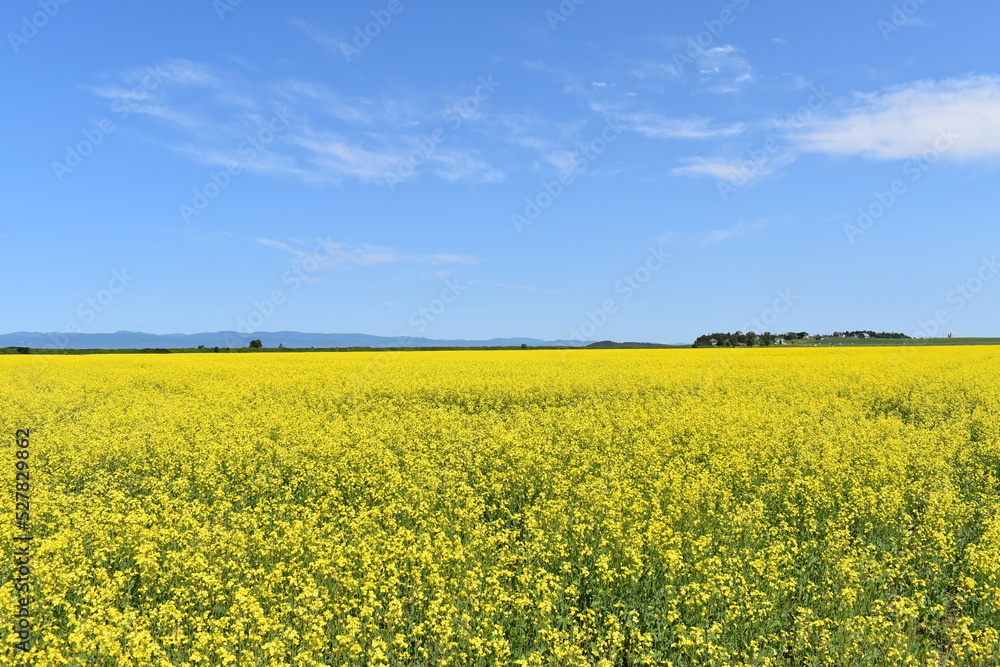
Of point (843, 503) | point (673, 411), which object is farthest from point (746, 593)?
point (673, 411)

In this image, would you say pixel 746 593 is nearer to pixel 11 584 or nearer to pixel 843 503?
pixel 843 503

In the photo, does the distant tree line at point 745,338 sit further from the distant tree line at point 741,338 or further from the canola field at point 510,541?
the canola field at point 510,541

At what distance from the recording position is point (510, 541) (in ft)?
22.3

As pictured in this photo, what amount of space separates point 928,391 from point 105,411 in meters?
25.2

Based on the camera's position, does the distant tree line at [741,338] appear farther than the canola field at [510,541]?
Yes

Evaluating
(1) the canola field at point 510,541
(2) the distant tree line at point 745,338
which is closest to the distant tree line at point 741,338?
(2) the distant tree line at point 745,338

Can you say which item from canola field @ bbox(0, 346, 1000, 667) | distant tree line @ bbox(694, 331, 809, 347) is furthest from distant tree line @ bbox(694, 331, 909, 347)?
canola field @ bbox(0, 346, 1000, 667)

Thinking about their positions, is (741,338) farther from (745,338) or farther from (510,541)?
(510,541)

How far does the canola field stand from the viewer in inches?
192

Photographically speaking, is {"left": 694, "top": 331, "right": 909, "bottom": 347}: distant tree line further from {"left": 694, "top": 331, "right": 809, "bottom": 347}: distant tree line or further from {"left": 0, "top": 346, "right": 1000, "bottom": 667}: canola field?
{"left": 0, "top": 346, "right": 1000, "bottom": 667}: canola field

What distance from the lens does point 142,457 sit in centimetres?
1056

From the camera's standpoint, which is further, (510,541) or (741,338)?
(741,338)

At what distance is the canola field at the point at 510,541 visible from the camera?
4.87 metres

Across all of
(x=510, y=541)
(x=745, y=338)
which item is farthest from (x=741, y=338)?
(x=510, y=541)
